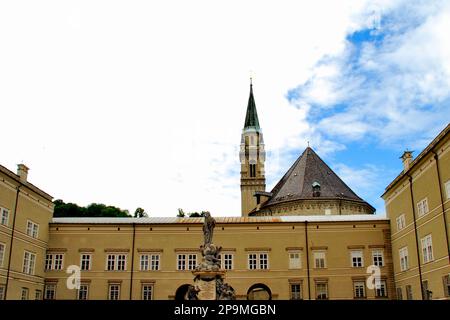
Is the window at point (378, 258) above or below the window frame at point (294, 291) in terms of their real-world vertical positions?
above

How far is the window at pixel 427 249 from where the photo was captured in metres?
29.4

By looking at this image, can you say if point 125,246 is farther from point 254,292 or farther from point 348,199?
point 348,199

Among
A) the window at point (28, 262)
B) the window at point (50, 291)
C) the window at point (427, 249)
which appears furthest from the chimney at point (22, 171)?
the window at point (427, 249)

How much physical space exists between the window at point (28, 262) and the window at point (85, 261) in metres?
3.69

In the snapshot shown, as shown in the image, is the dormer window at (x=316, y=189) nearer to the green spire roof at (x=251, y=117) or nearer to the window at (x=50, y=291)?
the window at (x=50, y=291)

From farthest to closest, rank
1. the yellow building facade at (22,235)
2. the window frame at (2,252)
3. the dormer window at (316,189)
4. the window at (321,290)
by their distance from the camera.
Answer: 1. the dormer window at (316,189)
2. the window at (321,290)
3. the yellow building facade at (22,235)
4. the window frame at (2,252)

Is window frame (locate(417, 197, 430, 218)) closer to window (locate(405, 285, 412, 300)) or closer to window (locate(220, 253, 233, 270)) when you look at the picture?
window (locate(405, 285, 412, 300))

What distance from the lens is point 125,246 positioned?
38969 millimetres

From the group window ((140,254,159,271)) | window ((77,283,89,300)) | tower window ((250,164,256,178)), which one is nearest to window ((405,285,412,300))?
window ((140,254,159,271))

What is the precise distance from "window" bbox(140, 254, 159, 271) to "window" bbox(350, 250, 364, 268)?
15410 millimetres

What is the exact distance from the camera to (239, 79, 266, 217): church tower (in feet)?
270

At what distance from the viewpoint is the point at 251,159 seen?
87.4 metres
